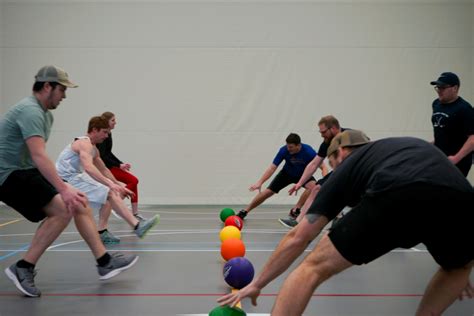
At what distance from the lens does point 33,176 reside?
4898mm

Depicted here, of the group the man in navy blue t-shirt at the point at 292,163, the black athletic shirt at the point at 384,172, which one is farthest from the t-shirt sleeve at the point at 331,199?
the man in navy blue t-shirt at the point at 292,163

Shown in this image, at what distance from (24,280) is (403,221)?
336 cm

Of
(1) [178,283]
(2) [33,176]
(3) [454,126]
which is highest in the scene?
(3) [454,126]

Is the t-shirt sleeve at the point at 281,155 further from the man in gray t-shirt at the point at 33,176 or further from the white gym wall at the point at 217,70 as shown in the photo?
the man in gray t-shirt at the point at 33,176

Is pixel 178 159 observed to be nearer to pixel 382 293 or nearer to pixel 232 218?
pixel 232 218

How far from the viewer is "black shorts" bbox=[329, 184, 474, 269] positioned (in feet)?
9.20

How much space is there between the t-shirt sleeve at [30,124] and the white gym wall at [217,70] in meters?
11.0

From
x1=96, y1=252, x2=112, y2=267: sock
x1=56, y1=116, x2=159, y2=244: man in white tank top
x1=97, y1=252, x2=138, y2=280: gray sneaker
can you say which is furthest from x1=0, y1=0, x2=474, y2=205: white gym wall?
x1=96, y1=252, x2=112, y2=267: sock

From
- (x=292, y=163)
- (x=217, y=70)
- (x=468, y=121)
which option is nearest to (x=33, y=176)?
(x=468, y=121)

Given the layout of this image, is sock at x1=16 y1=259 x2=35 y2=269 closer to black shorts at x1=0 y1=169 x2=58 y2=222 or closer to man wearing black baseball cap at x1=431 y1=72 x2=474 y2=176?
black shorts at x1=0 y1=169 x2=58 y2=222

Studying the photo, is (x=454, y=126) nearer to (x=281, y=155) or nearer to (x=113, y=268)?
(x=113, y=268)

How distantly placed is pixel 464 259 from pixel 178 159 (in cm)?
1295

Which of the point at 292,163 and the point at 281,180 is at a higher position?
the point at 292,163

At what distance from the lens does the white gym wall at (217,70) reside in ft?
51.6
